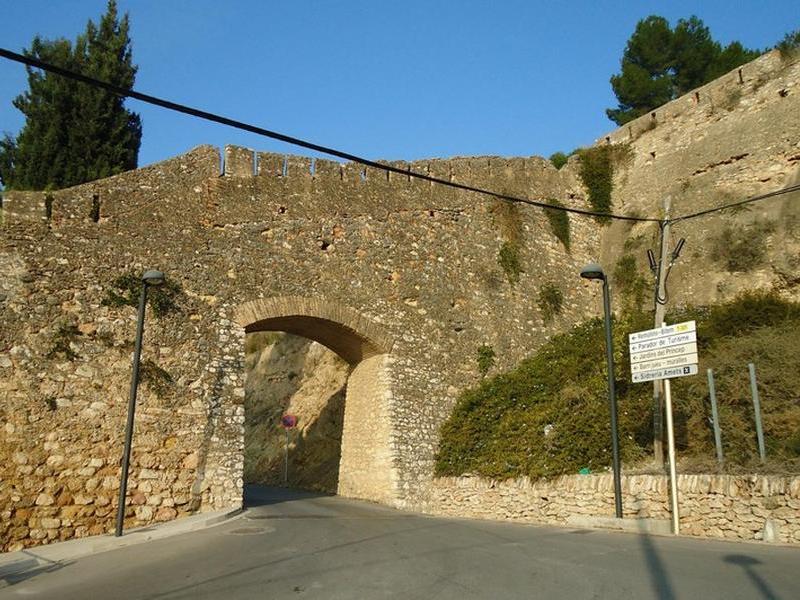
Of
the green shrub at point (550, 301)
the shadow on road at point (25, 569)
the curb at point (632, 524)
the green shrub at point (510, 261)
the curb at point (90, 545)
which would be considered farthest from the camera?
the green shrub at point (550, 301)

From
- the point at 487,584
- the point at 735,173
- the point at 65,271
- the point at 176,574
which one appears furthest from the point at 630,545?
the point at 735,173

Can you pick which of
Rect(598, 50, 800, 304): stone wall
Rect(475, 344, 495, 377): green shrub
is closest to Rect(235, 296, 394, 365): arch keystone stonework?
Rect(475, 344, 495, 377): green shrub

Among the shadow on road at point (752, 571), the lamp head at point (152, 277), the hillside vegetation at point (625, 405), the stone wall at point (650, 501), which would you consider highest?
the lamp head at point (152, 277)

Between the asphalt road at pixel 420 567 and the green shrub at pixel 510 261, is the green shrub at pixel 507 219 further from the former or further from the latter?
the asphalt road at pixel 420 567

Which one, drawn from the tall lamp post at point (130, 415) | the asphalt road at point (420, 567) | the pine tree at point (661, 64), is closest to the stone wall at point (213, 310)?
the tall lamp post at point (130, 415)

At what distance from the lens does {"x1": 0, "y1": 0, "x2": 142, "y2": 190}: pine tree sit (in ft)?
60.5

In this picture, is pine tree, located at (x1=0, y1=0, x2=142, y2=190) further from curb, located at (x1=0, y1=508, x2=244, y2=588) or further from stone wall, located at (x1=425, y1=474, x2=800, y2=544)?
stone wall, located at (x1=425, y1=474, x2=800, y2=544)

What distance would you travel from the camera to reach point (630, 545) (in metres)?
9.05

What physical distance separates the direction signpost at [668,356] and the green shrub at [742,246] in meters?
8.90

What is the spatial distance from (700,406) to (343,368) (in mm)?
13655

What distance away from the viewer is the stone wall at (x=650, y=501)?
935 cm

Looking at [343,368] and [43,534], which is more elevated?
[343,368]

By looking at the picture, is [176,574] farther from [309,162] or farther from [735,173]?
[735,173]

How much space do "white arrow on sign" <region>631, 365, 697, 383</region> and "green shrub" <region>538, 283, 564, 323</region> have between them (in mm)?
8845
